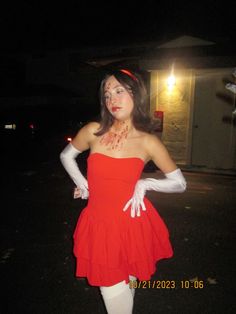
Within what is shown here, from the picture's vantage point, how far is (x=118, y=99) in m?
2.25

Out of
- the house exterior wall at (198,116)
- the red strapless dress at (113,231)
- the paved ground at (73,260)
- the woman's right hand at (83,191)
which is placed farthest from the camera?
the house exterior wall at (198,116)

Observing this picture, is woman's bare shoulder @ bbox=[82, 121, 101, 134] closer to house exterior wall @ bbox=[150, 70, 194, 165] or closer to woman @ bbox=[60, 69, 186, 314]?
woman @ bbox=[60, 69, 186, 314]

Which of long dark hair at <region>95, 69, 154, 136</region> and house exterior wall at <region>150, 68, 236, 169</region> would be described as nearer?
long dark hair at <region>95, 69, 154, 136</region>

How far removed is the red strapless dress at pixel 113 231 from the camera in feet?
7.20

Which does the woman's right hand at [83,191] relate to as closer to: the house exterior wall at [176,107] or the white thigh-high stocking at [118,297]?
the white thigh-high stocking at [118,297]

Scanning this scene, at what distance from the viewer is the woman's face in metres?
2.25

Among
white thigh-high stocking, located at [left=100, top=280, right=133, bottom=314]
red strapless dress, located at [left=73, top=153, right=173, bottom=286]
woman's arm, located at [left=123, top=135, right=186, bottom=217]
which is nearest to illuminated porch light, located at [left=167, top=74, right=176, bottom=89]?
woman's arm, located at [left=123, top=135, right=186, bottom=217]

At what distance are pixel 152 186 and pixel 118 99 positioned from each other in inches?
28.5

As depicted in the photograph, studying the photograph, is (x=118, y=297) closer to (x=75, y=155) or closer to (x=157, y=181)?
(x=157, y=181)

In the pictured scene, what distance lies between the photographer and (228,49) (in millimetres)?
8383

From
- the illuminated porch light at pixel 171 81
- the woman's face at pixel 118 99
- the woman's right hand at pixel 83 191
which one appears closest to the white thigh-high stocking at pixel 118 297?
the woman's right hand at pixel 83 191

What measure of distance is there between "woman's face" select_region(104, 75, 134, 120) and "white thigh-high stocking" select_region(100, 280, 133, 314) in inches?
51.0

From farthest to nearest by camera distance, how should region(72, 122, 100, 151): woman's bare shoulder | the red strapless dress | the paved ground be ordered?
1. the paved ground
2. region(72, 122, 100, 151): woman's bare shoulder
3. the red strapless dress

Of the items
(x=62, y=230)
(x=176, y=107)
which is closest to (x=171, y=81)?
(x=176, y=107)
